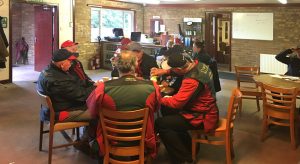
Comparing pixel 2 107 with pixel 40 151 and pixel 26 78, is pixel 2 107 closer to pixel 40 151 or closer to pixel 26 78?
pixel 40 151

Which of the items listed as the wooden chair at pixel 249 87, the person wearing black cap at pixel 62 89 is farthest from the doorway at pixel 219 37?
the person wearing black cap at pixel 62 89

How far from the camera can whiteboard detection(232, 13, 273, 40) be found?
382 inches

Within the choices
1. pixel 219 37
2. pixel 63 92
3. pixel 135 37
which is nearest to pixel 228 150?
pixel 63 92

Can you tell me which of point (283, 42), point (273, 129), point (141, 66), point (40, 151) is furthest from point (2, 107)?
point (283, 42)

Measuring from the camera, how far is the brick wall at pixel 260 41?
932cm

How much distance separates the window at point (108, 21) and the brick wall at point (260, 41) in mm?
1625

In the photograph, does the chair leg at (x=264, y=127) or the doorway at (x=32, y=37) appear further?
the doorway at (x=32, y=37)

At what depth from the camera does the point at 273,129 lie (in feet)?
15.3

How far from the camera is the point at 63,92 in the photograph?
334 cm

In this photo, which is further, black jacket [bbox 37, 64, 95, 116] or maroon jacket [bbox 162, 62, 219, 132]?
black jacket [bbox 37, 64, 95, 116]

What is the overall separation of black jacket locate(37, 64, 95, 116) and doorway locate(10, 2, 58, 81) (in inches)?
204

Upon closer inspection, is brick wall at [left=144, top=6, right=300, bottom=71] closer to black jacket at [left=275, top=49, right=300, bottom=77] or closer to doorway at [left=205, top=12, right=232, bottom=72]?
doorway at [left=205, top=12, right=232, bottom=72]

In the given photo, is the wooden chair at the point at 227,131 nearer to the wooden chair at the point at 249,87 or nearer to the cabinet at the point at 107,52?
the wooden chair at the point at 249,87

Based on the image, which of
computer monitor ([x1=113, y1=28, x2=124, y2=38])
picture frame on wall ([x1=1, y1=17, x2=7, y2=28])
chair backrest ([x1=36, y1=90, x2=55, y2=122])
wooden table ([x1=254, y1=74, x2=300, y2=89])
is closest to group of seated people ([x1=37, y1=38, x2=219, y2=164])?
chair backrest ([x1=36, y1=90, x2=55, y2=122])
